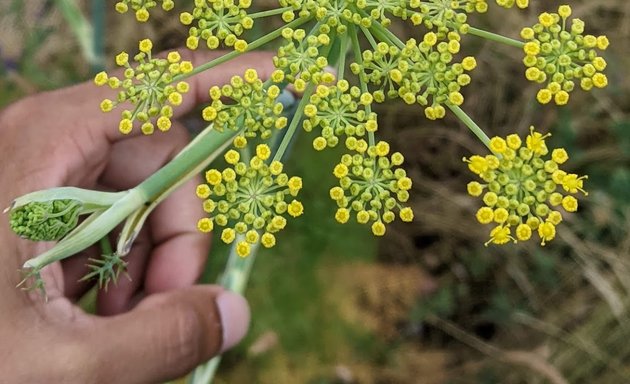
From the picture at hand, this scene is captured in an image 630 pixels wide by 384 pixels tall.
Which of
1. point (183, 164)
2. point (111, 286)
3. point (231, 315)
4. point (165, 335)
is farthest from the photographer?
point (111, 286)

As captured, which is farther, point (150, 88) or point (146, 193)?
point (146, 193)

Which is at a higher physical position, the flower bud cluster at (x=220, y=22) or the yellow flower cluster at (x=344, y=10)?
the yellow flower cluster at (x=344, y=10)

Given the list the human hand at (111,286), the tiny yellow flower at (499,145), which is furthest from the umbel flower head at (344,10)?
the human hand at (111,286)

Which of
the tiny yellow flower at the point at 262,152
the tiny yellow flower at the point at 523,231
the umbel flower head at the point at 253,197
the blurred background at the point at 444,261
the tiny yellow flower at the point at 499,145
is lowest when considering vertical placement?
the blurred background at the point at 444,261

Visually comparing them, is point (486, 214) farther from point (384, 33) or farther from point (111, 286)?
point (111, 286)

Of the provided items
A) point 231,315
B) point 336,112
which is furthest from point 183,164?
point 231,315

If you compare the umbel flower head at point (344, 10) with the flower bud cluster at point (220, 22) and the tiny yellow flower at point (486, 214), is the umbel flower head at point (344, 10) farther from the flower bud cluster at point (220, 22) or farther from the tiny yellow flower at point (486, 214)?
the tiny yellow flower at point (486, 214)

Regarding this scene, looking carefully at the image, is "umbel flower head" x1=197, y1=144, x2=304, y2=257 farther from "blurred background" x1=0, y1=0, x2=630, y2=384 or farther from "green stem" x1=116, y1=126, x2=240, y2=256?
"blurred background" x1=0, y1=0, x2=630, y2=384

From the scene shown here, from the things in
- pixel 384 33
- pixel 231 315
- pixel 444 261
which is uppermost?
pixel 384 33
